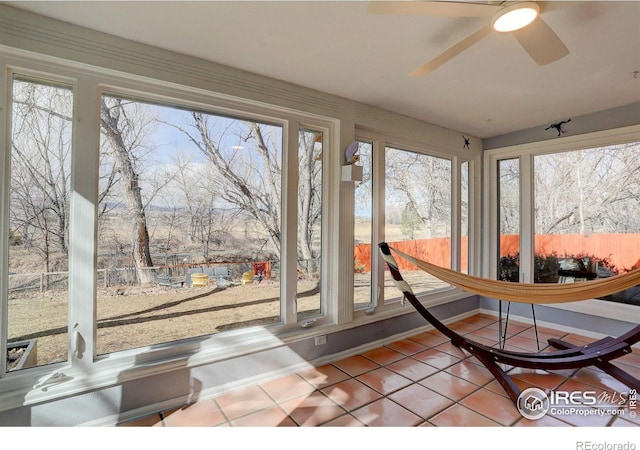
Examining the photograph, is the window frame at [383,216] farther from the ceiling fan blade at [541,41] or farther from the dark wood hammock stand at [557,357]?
the ceiling fan blade at [541,41]

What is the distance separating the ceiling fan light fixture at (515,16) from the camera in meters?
1.34

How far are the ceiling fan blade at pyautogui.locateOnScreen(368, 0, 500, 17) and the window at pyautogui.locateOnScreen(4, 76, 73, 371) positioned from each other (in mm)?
1809

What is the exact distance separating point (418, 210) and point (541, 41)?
6.93 feet

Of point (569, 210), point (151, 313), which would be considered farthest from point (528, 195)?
point (151, 313)

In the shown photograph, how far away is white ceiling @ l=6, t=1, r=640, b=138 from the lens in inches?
63.6

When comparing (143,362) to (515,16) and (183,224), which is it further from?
(515,16)

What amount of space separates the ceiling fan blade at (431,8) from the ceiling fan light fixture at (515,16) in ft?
0.13

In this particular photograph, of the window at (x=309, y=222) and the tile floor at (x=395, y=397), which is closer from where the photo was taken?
the tile floor at (x=395, y=397)

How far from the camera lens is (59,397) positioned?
1715mm

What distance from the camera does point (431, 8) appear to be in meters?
1.31

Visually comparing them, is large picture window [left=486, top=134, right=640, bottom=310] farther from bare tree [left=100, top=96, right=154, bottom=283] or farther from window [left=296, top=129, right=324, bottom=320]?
bare tree [left=100, top=96, right=154, bottom=283]

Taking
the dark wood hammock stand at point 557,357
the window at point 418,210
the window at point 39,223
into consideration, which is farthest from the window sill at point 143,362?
the window at point 418,210
